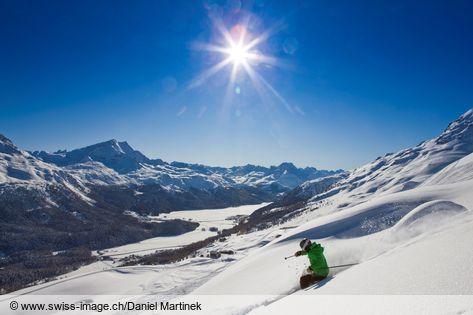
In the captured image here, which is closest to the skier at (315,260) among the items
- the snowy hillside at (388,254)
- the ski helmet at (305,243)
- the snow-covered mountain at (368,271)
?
the ski helmet at (305,243)

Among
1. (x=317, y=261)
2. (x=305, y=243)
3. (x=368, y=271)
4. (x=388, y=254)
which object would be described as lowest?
(x=368, y=271)

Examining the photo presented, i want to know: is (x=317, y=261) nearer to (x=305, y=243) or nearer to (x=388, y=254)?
(x=305, y=243)

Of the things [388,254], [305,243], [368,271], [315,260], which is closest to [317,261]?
[315,260]

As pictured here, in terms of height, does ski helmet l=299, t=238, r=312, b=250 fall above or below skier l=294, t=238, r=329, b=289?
above

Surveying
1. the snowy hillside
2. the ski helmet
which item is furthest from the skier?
the snowy hillside

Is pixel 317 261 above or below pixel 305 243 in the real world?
below

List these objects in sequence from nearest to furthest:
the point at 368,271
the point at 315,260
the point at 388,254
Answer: the point at 368,271 < the point at 388,254 < the point at 315,260

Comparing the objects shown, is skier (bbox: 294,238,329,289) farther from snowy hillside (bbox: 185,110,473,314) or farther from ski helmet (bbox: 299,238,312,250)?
snowy hillside (bbox: 185,110,473,314)

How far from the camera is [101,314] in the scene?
82.4 ft

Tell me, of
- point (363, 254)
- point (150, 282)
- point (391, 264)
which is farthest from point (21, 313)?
point (391, 264)

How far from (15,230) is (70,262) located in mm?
75371

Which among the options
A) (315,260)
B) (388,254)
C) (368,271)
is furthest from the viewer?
(315,260)

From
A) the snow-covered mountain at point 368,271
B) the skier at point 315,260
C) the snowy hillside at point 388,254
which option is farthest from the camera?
→ the skier at point 315,260

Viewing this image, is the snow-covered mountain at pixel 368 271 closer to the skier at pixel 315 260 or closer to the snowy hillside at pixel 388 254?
the snowy hillside at pixel 388 254
